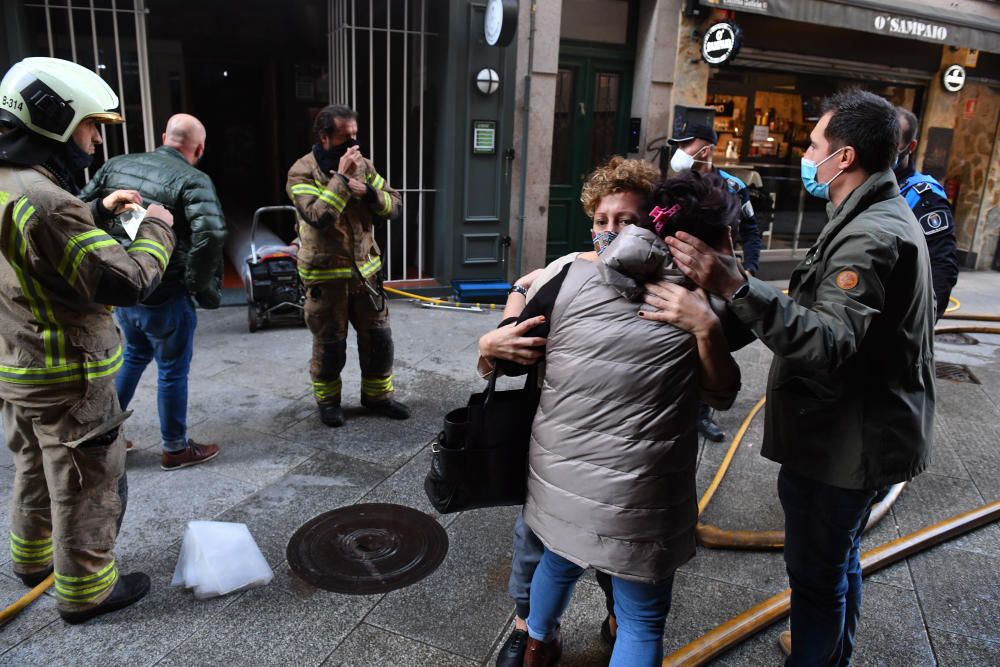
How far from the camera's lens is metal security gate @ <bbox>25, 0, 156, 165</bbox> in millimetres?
6711

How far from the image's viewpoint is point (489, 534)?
11.7 feet

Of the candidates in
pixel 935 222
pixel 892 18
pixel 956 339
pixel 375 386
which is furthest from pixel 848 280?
pixel 892 18

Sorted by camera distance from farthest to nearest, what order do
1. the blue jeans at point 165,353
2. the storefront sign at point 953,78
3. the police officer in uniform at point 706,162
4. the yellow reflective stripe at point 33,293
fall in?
the storefront sign at point 953,78 < the police officer in uniform at point 706,162 < the blue jeans at point 165,353 < the yellow reflective stripe at point 33,293

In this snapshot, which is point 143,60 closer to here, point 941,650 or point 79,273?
point 79,273

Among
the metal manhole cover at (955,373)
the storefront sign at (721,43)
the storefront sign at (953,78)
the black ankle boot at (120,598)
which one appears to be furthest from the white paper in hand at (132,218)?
the storefront sign at (953,78)

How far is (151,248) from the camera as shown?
2803mm

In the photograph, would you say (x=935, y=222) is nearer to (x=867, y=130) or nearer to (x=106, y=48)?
(x=867, y=130)

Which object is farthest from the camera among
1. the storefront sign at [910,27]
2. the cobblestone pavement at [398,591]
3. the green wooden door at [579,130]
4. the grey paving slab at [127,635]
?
the storefront sign at [910,27]

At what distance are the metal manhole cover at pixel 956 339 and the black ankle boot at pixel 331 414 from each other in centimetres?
641

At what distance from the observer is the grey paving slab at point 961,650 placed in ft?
9.20

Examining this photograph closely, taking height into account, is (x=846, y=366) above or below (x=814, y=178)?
below

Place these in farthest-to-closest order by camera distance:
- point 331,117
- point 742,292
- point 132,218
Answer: point 331,117
point 132,218
point 742,292

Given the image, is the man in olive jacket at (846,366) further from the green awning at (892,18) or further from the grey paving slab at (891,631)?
the green awning at (892,18)

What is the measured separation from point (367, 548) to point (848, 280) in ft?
7.95
